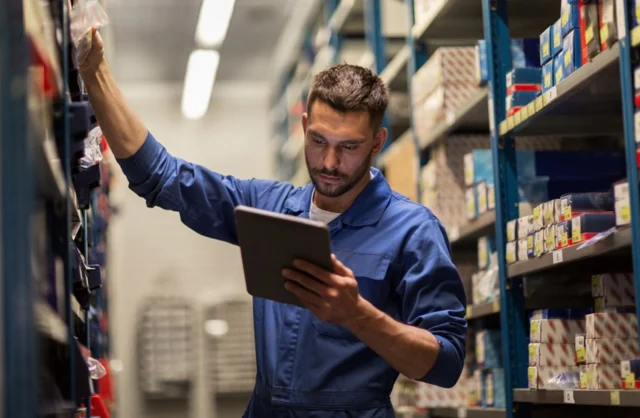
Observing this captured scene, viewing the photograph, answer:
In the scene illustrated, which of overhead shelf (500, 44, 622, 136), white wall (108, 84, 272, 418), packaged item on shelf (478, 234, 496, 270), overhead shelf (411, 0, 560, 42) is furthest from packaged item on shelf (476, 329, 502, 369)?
white wall (108, 84, 272, 418)

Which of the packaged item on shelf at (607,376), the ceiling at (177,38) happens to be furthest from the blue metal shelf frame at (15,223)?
the ceiling at (177,38)

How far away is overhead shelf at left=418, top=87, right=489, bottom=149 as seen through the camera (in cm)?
443

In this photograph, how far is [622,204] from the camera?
2.90 meters

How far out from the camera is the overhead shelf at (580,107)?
10.4ft

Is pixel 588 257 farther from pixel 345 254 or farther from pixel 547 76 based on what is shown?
pixel 345 254

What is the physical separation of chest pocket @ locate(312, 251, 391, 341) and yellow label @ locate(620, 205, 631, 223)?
725 mm

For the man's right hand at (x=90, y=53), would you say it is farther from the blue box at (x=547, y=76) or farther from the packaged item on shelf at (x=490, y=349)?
the packaged item on shelf at (x=490, y=349)

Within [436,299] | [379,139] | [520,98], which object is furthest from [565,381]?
[379,139]

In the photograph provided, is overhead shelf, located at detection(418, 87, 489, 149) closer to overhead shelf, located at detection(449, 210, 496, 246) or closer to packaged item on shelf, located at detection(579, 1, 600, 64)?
overhead shelf, located at detection(449, 210, 496, 246)

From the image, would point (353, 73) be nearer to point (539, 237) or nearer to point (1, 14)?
point (539, 237)

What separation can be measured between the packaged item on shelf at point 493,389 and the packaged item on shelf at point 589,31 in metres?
1.65

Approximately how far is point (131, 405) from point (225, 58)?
444cm

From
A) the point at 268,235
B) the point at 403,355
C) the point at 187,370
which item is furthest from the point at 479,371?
the point at 187,370

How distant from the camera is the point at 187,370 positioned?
38.5 ft
